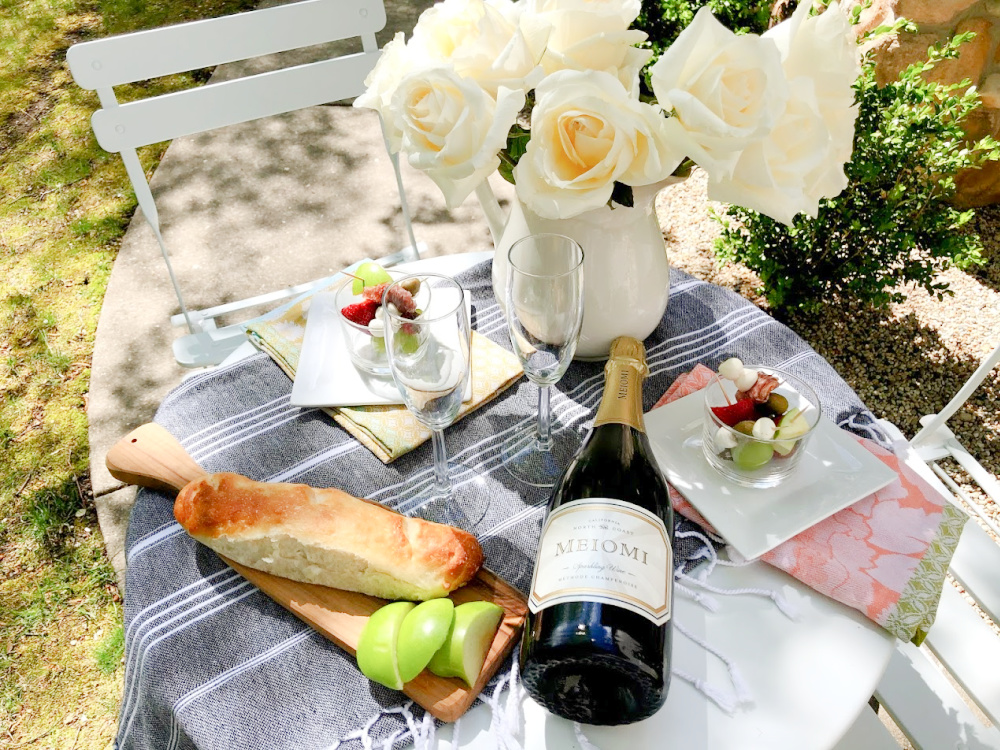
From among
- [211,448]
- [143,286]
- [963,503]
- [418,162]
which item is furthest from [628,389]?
[143,286]

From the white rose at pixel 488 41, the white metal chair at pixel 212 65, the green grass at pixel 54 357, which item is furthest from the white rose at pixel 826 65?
the green grass at pixel 54 357

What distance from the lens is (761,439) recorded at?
108cm

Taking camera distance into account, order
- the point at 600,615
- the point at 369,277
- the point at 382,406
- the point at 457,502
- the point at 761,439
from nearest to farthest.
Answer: the point at 600,615
the point at 761,439
the point at 457,502
the point at 382,406
the point at 369,277

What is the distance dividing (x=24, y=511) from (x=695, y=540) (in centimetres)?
220

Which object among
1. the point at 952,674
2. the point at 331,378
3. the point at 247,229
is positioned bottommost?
the point at 247,229

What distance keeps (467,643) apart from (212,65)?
172 centimetres

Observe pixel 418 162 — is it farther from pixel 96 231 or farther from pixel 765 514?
pixel 96 231

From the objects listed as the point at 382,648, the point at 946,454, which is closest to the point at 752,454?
the point at 382,648

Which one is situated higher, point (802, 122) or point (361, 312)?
point (802, 122)

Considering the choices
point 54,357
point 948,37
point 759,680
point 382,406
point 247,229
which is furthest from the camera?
point 247,229

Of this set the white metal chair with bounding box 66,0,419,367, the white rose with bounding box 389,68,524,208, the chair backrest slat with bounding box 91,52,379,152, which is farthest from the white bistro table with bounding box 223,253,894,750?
the chair backrest slat with bounding box 91,52,379,152

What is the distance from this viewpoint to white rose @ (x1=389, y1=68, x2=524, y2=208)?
0.93 meters

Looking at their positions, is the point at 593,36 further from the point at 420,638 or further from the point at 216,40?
the point at 216,40

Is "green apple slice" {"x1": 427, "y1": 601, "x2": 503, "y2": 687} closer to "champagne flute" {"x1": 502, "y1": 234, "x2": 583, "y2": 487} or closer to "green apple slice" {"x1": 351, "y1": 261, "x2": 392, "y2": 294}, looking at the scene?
"champagne flute" {"x1": 502, "y1": 234, "x2": 583, "y2": 487}
